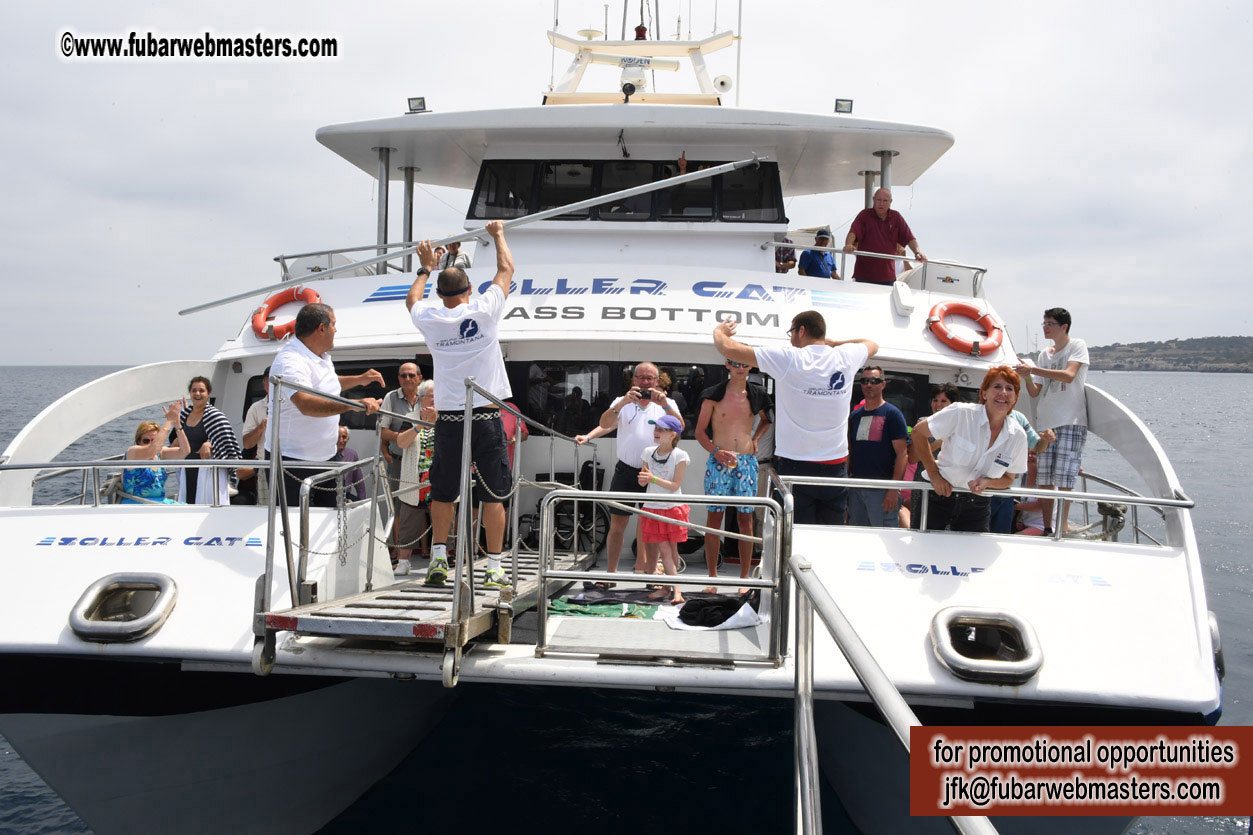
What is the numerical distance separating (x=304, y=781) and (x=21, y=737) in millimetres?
1463

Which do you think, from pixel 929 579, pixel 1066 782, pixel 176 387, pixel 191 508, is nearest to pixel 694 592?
pixel 929 579

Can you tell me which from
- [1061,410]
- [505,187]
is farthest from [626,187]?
[1061,410]

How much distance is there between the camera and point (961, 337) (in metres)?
6.27

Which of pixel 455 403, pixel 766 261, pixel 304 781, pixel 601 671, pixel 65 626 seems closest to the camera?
pixel 601 671

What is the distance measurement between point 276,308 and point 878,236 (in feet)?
17.0

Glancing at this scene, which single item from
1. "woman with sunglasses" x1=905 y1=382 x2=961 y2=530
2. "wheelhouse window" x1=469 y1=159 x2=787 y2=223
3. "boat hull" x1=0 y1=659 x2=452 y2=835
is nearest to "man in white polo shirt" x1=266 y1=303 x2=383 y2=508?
"boat hull" x1=0 y1=659 x2=452 y2=835

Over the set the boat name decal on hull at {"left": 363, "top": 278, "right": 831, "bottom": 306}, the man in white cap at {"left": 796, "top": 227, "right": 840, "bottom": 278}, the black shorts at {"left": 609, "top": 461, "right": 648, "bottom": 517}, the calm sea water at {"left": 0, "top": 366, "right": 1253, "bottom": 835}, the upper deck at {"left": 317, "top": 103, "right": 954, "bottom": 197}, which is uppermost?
A: the upper deck at {"left": 317, "top": 103, "right": 954, "bottom": 197}

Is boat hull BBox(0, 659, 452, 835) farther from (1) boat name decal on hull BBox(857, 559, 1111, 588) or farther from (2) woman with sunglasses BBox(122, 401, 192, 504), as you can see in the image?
(1) boat name decal on hull BBox(857, 559, 1111, 588)

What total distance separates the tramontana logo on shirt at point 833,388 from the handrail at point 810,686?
1.72m

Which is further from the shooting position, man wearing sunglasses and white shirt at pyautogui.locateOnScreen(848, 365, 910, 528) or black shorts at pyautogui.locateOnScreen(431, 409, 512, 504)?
man wearing sunglasses and white shirt at pyautogui.locateOnScreen(848, 365, 910, 528)

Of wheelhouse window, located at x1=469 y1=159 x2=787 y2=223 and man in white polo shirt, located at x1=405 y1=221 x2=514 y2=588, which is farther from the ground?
wheelhouse window, located at x1=469 y1=159 x2=787 y2=223

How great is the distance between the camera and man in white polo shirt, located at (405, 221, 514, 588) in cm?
418

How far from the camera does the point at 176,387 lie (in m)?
6.86

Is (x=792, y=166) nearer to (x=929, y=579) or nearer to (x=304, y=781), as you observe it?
(x=929, y=579)
